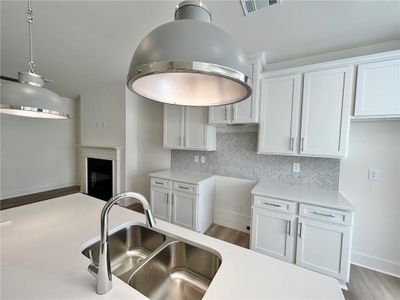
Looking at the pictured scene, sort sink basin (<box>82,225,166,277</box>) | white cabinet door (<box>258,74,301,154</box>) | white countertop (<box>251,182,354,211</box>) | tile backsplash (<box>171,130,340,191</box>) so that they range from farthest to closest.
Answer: tile backsplash (<box>171,130,340,191</box>) < white cabinet door (<box>258,74,301,154</box>) < white countertop (<box>251,182,354,211</box>) < sink basin (<box>82,225,166,277</box>)

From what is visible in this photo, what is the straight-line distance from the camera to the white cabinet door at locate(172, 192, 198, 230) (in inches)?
99.8

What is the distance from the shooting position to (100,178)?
4.09 metres

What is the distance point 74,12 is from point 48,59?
1.41 metres

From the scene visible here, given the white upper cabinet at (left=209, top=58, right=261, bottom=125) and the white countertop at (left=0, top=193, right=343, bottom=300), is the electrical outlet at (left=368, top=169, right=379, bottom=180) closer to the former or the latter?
the white upper cabinet at (left=209, top=58, right=261, bottom=125)

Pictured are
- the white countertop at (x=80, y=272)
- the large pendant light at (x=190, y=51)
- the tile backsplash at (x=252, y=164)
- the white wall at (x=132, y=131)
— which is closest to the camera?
the large pendant light at (x=190, y=51)

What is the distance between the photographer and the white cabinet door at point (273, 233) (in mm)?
1924

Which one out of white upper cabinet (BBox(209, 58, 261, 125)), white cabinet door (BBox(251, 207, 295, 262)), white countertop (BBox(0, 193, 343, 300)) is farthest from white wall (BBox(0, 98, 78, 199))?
white cabinet door (BBox(251, 207, 295, 262))

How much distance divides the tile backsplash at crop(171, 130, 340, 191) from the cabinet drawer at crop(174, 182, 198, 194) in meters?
0.62

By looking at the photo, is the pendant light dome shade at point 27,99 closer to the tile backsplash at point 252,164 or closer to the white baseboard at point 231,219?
the tile backsplash at point 252,164

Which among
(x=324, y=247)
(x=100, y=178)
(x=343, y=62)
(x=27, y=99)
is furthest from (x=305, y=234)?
(x=100, y=178)

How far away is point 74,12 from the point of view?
207 centimetres

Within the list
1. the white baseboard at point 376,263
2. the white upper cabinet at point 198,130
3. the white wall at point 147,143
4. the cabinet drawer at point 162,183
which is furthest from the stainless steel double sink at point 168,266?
the white wall at point 147,143

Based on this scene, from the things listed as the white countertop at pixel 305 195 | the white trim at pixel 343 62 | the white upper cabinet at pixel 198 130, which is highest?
the white trim at pixel 343 62

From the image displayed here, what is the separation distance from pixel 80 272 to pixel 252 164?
2.34 meters
